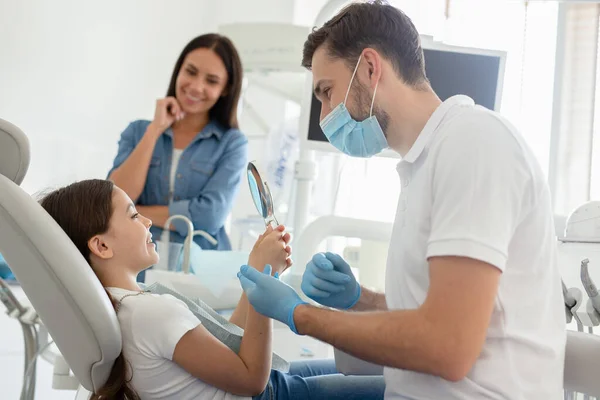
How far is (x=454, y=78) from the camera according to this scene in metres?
2.37

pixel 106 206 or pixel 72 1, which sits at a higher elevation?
pixel 72 1

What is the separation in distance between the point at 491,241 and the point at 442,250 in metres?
0.06

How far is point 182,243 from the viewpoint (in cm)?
219

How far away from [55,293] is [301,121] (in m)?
1.43

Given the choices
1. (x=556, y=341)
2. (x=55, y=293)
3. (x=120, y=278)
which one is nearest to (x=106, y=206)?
(x=120, y=278)

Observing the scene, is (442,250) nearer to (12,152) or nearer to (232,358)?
(232,358)

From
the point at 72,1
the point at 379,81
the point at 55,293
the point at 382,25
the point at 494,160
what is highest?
the point at 72,1

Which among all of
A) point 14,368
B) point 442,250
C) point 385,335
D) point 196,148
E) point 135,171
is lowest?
point 14,368

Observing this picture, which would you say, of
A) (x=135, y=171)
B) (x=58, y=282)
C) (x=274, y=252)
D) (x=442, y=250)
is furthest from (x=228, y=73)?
(x=442, y=250)

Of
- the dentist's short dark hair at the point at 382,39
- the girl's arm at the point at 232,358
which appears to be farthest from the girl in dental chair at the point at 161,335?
the dentist's short dark hair at the point at 382,39

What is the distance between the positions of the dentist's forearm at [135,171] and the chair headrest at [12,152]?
1.00 meters

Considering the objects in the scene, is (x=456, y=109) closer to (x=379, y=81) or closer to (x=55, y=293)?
(x=379, y=81)

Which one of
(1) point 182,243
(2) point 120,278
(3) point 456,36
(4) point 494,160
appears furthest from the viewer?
(3) point 456,36

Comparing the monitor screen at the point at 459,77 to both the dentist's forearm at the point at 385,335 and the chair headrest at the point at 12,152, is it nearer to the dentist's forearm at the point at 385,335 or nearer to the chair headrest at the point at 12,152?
the chair headrest at the point at 12,152
